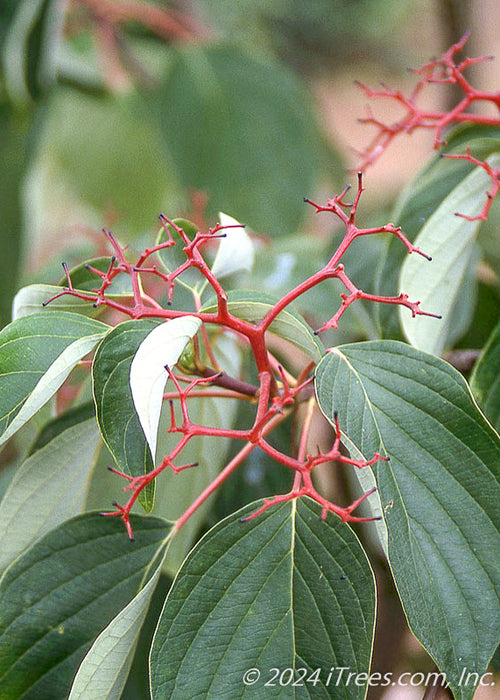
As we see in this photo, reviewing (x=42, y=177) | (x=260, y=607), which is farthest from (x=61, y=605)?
(x=42, y=177)

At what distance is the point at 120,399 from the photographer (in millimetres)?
274

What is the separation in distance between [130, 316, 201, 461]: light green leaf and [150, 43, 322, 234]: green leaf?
0.57 meters

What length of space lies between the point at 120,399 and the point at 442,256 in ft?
0.64

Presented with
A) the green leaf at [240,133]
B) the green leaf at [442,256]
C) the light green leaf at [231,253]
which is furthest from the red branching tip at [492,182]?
the green leaf at [240,133]

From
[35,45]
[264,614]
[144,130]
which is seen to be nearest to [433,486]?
[264,614]

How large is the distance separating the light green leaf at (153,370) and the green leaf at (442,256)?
15 cm

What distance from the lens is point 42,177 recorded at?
3.44 ft

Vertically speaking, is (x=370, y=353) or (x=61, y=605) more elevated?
(x=370, y=353)

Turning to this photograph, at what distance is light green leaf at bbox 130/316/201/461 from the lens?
0.77ft

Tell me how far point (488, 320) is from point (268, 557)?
0.31 meters

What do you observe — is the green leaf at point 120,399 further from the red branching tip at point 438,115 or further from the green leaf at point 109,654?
the red branching tip at point 438,115

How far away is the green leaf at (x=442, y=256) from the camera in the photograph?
0.37 meters

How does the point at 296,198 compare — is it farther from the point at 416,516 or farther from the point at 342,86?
the point at 342,86

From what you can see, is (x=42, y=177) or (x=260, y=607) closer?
(x=260, y=607)
